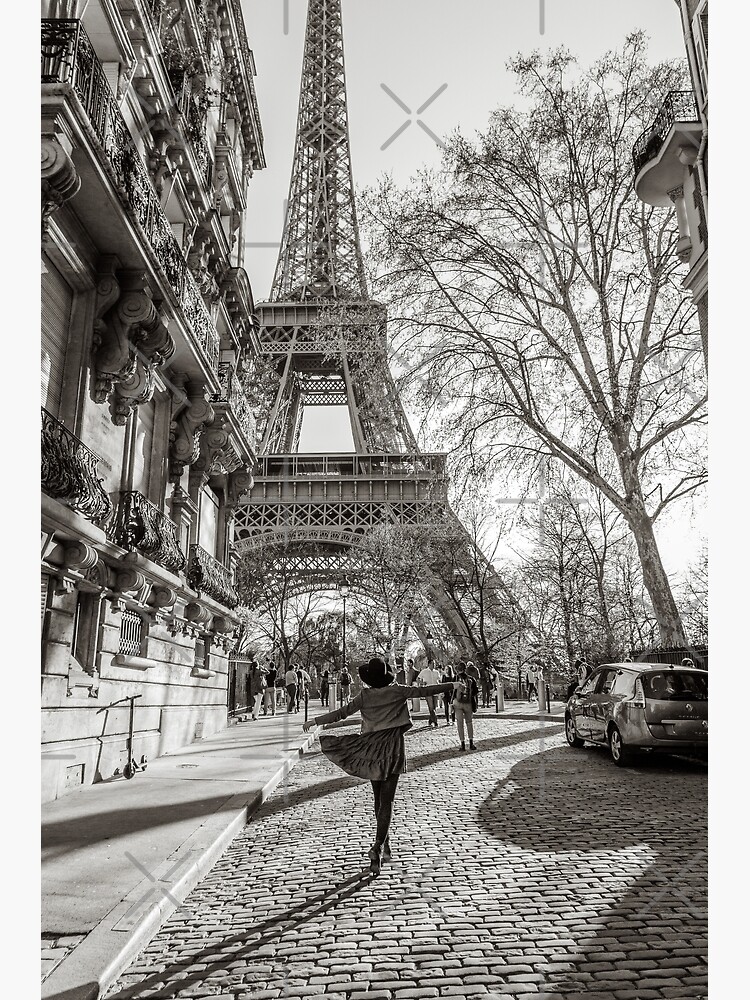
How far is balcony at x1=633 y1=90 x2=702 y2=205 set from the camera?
550 inches

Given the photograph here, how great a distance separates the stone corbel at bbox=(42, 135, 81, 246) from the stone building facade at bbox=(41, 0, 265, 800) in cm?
2

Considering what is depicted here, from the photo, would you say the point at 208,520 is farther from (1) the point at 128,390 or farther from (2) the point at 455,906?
(2) the point at 455,906

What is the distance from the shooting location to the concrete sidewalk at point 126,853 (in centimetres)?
400

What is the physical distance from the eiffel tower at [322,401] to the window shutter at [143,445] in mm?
16122

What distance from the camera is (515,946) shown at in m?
4.23

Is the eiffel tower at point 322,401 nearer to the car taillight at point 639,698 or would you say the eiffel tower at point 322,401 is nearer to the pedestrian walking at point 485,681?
the pedestrian walking at point 485,681

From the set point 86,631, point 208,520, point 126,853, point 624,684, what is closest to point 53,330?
point 86,631

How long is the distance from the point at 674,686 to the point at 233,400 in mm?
11894

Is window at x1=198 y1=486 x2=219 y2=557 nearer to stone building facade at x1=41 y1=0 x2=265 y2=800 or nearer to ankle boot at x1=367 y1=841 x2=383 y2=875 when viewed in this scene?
stone building facade at x1=41 y1=0 x2=265 y2=800

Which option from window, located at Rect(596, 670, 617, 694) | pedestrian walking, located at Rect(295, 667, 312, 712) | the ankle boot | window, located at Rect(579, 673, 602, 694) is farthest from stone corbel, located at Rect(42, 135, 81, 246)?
pedestrian walking, located at Rect(295, 667, 312, 712)

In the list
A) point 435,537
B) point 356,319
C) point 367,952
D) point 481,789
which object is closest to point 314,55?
point 435,537

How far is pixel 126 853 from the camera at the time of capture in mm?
5883

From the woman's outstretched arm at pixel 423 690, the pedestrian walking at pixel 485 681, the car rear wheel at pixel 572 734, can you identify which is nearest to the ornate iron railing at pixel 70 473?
the woman's outstretched arm at pixel 423 690

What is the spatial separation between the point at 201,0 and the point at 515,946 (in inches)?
803
